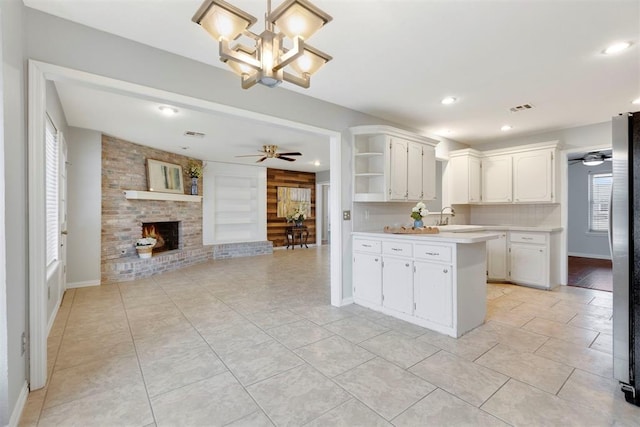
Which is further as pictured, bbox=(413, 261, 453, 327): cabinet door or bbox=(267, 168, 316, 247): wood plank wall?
bbox=(267, 168, 316, 247): wood plank wall

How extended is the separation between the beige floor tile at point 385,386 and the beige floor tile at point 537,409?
40cm

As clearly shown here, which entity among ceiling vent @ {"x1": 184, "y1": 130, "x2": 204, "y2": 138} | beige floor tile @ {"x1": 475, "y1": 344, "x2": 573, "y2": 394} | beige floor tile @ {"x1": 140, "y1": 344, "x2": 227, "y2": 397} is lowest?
beige floor tile @ {"x1": 140, "y1": 344, "x2": 227, "y2": 397}

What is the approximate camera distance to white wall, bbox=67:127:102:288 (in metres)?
4.57

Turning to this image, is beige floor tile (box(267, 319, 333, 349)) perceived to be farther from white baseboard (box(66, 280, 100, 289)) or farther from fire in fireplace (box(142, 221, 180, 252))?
fire in fireplace (box(142, 221, 180, 252))

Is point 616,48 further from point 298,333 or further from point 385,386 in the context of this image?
point 298,333

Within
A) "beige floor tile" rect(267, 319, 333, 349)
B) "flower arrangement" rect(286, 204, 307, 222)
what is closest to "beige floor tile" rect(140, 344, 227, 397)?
"beige floor tile" rect(267, 319, 333, 349)

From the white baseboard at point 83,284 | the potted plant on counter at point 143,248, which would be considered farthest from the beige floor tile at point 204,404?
the potted plant on counter at point 143,248

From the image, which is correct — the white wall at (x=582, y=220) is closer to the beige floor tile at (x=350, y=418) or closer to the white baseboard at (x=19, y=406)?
the beige floor tile at (x=350, y=418)

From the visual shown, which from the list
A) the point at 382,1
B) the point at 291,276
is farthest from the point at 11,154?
the point at 291,276

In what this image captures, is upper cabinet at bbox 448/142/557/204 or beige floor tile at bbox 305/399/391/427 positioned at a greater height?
upper cabinet at bbox 448/142/557/204

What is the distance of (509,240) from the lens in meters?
4.86

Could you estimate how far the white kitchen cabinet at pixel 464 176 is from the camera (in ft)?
17.1

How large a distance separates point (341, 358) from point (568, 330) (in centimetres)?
235

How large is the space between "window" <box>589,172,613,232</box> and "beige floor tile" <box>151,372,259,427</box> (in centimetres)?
901
